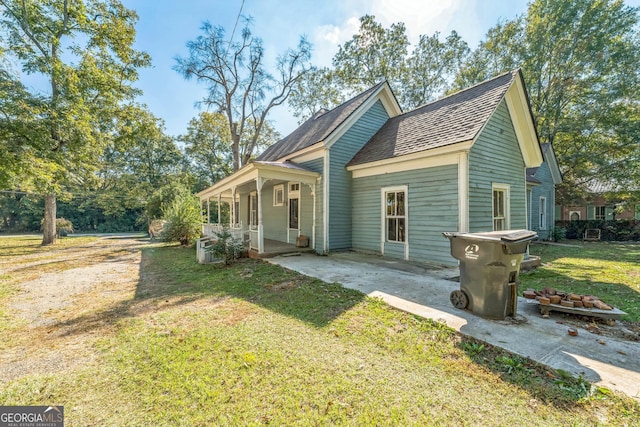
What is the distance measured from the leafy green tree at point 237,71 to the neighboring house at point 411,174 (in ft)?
39.2

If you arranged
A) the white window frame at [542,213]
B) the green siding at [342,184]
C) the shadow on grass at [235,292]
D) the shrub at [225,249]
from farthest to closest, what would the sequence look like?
1. the white window frame at [542,213]
2. the green siding at [342,184]
3. the shrub at [225,249]
4. the shadow on grass at [235,292]

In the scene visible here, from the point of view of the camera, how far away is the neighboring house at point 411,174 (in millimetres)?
6836

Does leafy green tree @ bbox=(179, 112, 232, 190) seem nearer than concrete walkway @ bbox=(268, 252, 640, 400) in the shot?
No

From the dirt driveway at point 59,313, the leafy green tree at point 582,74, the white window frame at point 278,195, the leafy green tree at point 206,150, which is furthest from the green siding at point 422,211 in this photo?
the leafy green tree at point 206,150

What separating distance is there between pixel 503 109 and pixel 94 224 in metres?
43.0

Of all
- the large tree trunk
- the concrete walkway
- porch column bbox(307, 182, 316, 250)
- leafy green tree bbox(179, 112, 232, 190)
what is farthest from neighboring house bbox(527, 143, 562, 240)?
the large tree trunk

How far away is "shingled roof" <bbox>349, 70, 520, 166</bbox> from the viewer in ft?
22.4

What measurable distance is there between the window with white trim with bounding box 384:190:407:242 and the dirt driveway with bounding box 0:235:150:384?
6.86 meters

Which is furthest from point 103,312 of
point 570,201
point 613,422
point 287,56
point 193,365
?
point 570,201

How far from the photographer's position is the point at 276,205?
1234 cm

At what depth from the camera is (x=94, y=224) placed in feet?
109

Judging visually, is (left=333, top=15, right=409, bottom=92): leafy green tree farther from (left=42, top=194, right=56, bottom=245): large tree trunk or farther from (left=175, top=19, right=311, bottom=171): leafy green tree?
(left=42, top=194, right=56, bottom=245): large tree trunk

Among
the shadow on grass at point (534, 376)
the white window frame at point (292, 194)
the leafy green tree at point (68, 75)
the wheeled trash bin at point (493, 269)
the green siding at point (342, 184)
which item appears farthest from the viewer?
the leafy green tree at point (68, 75)

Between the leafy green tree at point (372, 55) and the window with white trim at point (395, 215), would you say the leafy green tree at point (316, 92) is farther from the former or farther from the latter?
the window with white trim at point (395, 215)
